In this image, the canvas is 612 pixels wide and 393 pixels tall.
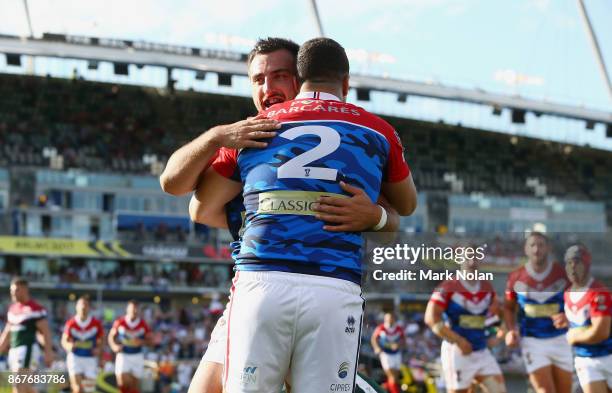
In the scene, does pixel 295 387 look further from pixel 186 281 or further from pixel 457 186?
pixel 457 186

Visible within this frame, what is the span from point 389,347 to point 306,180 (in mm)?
18043

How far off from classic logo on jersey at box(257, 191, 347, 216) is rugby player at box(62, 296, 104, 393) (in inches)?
554

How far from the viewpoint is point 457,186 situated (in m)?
46.5

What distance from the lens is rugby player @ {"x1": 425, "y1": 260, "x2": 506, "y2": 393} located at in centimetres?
1013

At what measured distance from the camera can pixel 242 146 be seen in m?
3.32

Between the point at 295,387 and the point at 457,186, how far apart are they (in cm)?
4399

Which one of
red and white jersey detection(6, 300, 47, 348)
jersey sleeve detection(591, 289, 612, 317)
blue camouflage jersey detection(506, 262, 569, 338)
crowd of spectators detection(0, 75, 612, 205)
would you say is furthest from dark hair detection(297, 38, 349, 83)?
crowd of spectators detection(0, 75, 612, 205)

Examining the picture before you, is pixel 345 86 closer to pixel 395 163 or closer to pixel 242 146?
pixel 395 163

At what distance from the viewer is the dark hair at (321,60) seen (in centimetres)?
343

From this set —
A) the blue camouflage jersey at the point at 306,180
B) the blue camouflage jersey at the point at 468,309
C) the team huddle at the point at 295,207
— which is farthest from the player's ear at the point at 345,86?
the blue camouflage jersey at the point at 468,309

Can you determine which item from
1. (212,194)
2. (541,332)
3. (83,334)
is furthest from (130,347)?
(212,194)

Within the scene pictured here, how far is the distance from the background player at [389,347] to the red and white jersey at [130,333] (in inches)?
214

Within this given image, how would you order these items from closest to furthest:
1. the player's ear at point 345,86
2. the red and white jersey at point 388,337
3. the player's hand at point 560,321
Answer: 1. the player's ear at point 345,86
2. the player's hand at point 560,321
3. the red and white jersey at point 388,337

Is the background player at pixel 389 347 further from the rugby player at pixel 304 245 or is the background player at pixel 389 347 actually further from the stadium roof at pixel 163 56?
the rugby player at pixel 304 245
